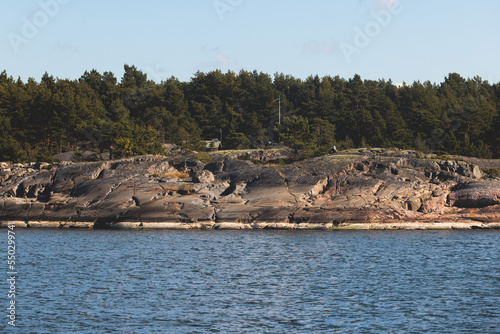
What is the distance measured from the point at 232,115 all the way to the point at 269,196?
6260cm

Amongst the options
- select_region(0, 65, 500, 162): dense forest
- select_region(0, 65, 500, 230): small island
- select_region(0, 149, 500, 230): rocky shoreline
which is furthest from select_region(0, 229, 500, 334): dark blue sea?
select_region(0, 65, 500, 162): dense forest

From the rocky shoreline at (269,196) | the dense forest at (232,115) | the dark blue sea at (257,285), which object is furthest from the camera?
the dense forest at (232,115)

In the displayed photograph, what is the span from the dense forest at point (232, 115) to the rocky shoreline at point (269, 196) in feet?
45.5

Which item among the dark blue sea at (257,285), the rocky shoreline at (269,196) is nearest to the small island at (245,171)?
the rocky shoreline at (269,196)

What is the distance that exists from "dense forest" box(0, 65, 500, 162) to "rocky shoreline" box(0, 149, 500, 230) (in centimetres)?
1388

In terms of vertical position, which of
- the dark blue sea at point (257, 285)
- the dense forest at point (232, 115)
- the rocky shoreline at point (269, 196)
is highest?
the dense forest at point (232, 115)

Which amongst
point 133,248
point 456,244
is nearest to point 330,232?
point 456,244

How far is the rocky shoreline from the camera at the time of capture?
2704 inches

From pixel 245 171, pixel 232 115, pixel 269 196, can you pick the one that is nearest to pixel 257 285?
pixel 269 196

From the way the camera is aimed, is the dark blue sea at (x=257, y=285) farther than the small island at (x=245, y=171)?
No

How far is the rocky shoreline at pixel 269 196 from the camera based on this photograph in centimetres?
6869

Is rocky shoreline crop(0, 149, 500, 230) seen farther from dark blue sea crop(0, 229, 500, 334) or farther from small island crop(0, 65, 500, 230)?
dark blue sea crop(0, 229, 500, 334)

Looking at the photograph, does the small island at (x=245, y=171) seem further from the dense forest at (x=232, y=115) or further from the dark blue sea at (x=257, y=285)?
the dark blue sea at (x=257, y=285)

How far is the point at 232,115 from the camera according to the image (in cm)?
13075
